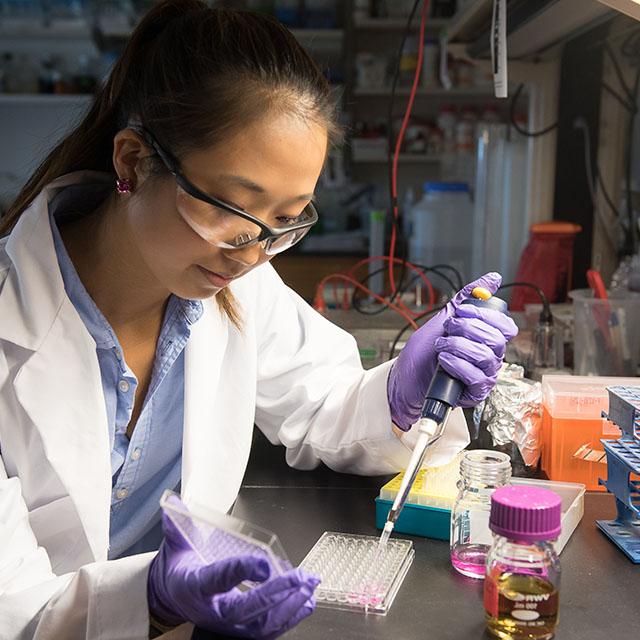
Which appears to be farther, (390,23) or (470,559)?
(390,23)

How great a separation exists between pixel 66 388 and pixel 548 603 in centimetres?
73

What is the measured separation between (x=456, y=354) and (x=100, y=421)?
20.7 inches

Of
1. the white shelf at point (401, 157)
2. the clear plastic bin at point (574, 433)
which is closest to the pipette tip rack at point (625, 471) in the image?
the clear plastic bin at point (574, 433)

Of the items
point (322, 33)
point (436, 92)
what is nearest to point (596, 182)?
point (436, 92)

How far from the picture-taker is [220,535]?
855 millimetres

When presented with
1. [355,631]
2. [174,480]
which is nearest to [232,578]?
[355,631]

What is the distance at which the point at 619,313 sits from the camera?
6.07 ft

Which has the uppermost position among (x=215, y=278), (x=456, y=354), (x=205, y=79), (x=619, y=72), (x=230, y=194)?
(x=619, y=72)

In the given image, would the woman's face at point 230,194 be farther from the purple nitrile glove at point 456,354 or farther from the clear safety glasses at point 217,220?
the purple nitrile glove at point 456,354

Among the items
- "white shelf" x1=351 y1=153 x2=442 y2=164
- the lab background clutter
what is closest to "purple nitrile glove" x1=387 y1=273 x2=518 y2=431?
Result: the lab background clutter

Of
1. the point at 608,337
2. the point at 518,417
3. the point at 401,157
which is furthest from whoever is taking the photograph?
the point at 401,157

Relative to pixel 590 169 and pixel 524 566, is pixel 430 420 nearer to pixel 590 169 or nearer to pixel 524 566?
pixel 524 566

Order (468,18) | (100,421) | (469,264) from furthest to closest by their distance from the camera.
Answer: (469,264) → (468,18) → (100,421)

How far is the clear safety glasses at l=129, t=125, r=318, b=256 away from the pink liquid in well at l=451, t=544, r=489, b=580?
0.47m
